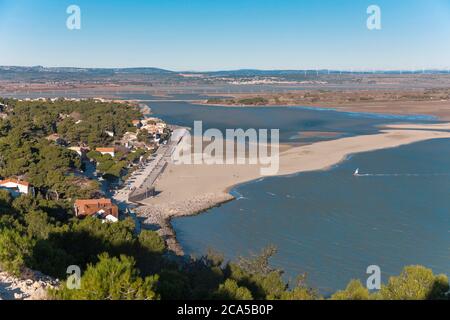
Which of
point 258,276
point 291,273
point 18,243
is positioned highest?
point 18,243

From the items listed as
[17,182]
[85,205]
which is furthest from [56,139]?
[85,205]

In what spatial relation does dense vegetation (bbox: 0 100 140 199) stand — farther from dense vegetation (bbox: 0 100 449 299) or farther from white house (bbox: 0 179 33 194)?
white house (bbox: 0 179 33 194)

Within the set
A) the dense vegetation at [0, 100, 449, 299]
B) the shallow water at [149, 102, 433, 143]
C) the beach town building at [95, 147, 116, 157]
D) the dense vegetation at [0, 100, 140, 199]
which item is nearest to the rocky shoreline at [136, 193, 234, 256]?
the dense vegetation at [0, 100, 140, 199]

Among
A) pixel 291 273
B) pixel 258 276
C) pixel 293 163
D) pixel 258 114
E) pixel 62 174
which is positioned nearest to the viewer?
pixel 258 276

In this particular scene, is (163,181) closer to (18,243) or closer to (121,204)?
(121,204)

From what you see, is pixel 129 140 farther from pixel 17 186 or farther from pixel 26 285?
pixel 26 285
